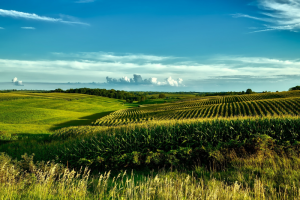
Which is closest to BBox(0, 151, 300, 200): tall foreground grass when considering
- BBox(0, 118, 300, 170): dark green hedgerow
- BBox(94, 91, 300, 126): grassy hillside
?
BBox(0, 118, 300, 170): dark green hedgerow

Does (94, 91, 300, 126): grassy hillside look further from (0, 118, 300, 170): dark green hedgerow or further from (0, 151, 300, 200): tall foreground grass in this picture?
(0, 151, 300, 200): tall foreground grass

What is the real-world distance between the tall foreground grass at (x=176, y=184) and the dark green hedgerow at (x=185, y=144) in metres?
0.89

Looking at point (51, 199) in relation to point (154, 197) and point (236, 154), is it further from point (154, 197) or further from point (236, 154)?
point (236, 154)

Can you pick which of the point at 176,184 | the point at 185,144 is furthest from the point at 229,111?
the point at 176,184

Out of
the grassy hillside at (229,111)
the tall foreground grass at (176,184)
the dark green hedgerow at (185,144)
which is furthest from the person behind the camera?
the grassy hillside at (229,111)

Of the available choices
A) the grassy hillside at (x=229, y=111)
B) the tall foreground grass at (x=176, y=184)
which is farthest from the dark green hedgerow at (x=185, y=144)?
the grassy hillside at (x=229, y=111)

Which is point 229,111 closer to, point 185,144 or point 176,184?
point 185,144

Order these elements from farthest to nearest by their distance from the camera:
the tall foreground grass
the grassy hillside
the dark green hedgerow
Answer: the grassy hillside, the dark green hedgerow, the tall foreground grass

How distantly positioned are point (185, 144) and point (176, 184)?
437 centimetres

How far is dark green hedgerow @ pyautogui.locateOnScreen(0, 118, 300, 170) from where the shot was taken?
8859 millimetres

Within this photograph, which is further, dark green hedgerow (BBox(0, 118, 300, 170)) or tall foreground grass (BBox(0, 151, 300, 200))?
dark green hedgerow (BBox(0, 118, 300, 170))

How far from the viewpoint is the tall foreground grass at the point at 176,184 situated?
180 inches

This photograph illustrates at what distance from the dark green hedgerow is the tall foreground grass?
886mm

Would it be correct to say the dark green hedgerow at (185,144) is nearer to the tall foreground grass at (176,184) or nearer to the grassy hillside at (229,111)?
the tall foreground grass at (176,184)
